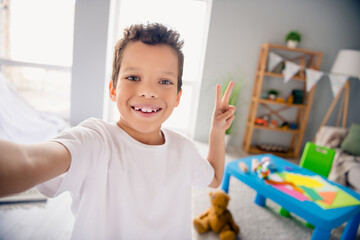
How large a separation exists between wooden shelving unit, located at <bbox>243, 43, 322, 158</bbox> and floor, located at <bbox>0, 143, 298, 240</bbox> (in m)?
2.65

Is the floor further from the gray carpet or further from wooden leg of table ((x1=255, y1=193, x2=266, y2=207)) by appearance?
wooden leg of table ((x1=255, y1=193, x2=266, y2=207))

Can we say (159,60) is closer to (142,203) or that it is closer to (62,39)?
(142,203)

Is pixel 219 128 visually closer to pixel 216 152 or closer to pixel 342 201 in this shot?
pixel 216 152

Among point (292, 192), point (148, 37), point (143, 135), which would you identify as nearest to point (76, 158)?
point (143, 135)

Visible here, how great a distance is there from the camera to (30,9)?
Result: 10.9 feet

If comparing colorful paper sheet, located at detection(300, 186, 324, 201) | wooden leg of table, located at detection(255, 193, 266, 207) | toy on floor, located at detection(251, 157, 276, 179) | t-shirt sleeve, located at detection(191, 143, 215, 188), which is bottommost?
wooden leg of table, located at detection(255, 193, 266, 207)

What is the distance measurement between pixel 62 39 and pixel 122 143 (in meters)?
3.70

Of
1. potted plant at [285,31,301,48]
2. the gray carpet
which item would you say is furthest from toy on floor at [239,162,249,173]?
potted plant at [285,31,301,48]

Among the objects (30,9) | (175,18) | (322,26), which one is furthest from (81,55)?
(322,26)

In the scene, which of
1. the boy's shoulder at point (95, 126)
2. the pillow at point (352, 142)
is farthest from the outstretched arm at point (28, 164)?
the pillow at point (352, 142)

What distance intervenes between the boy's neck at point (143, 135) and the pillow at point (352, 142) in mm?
2646

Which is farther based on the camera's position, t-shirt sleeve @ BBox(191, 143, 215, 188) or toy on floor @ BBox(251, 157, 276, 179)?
toy on floor @ BBox(251, 157, 276, 179)

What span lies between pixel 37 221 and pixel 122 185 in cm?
131

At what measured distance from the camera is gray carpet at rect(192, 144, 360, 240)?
1541mm
